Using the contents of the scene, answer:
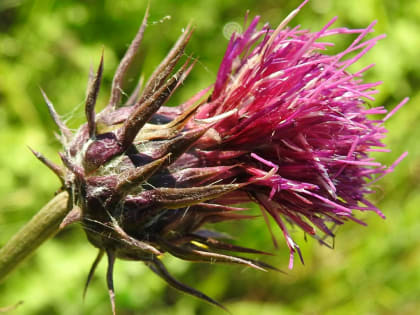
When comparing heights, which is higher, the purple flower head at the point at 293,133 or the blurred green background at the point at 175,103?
the purple flower head at the point at 293,133

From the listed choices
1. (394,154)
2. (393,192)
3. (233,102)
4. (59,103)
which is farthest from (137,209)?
(393,192)

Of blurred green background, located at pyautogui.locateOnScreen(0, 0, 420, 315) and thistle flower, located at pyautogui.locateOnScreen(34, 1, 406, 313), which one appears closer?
thistle flower, located at pyautogui.locateOnScreen(34, 1, 406, 313)

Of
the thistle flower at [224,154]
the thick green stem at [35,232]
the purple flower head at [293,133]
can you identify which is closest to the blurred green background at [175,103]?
the thick green stem at [35,232]

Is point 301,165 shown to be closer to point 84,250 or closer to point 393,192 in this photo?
point 84,250

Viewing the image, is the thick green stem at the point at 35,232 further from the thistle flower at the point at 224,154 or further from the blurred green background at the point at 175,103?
the blurred green background at the point at 175,103

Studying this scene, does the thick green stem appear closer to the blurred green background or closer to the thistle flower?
the thistle flower

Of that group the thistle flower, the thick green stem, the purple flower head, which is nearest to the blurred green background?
the thick green stem
